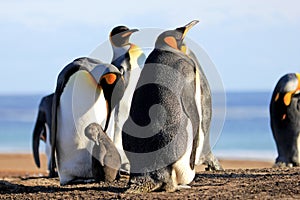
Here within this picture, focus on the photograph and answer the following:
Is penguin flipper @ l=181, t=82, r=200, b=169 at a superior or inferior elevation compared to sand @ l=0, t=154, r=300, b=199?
superior

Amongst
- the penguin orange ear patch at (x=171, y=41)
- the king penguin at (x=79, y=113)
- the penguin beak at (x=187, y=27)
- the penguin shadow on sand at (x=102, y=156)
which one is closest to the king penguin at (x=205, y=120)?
the penguin beak at (x=187, y=27)

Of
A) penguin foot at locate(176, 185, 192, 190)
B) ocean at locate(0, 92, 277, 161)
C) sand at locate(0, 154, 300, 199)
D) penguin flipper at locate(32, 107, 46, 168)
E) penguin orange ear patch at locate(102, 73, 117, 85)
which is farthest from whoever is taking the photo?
ocean at locate(0, 92, 277, 161)

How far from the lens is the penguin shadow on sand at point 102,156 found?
30.3ft

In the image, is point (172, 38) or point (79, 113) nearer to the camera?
point (172, 38)

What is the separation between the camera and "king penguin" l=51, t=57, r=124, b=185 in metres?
9.77

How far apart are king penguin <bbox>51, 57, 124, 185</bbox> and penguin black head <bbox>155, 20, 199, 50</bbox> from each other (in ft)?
3.44

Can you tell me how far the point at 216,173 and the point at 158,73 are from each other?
2273 mm

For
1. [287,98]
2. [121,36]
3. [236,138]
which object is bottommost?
[287,98]

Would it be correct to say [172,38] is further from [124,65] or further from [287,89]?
[287,89]

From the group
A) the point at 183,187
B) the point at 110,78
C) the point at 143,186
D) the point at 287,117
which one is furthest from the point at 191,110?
the point at 287,117

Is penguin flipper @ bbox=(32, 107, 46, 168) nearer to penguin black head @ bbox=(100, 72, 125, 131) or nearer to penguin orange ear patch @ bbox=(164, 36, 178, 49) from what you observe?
penguin black head @ bbox=(100, 72, 125, 131)

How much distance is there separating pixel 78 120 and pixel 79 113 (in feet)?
0.27

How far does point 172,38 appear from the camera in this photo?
8.77m

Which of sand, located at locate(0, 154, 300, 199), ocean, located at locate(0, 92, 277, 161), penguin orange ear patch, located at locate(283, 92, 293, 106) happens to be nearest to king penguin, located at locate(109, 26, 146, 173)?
sand, located at locate(0, 154, 300, 199)
